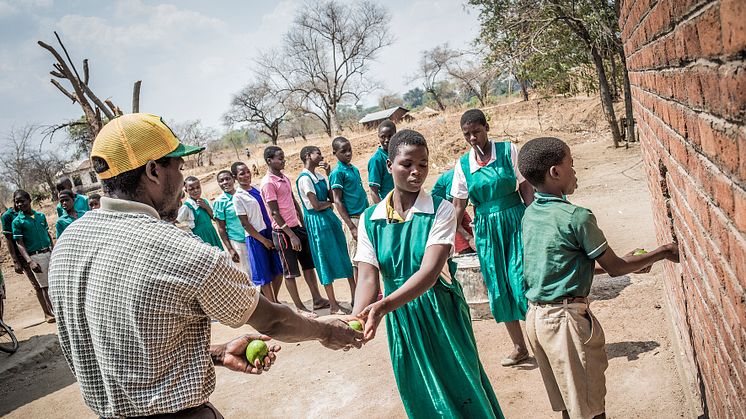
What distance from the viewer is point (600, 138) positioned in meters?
15.1

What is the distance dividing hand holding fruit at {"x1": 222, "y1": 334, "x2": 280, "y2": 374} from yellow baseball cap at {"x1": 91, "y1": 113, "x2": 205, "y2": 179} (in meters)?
0.88

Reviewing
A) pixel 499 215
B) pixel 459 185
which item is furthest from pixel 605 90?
pixel 499 215

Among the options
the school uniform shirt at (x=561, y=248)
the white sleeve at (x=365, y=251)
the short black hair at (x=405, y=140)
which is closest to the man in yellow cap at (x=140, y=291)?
the white sleeve at (x=365, y=251)

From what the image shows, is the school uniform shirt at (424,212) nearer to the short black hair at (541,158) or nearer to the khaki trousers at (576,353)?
the short black hair at (541,158)

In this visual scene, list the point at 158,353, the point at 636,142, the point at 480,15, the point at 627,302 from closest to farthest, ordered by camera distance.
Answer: the point at 158,353
the point at 627,302
the point at 636,142
the point at 480,15

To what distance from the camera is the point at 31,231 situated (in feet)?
27.6

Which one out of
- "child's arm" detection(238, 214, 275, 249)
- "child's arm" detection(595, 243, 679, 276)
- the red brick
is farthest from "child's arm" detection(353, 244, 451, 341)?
"child's arm" detection(238, 214, 275, 249)

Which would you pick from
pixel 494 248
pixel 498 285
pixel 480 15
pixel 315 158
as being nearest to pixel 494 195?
pixel 494 248

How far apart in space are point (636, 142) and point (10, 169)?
135ft

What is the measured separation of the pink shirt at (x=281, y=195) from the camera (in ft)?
19.9

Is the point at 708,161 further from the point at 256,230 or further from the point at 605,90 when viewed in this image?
the point at 605,90

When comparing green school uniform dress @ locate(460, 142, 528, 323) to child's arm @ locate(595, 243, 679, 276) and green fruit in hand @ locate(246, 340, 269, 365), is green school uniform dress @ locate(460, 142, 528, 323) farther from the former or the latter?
green fruit in hand @ locate(246, 340, 269, 365)

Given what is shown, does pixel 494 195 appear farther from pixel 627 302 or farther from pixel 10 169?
pixel 10 169

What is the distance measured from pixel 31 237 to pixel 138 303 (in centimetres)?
829
